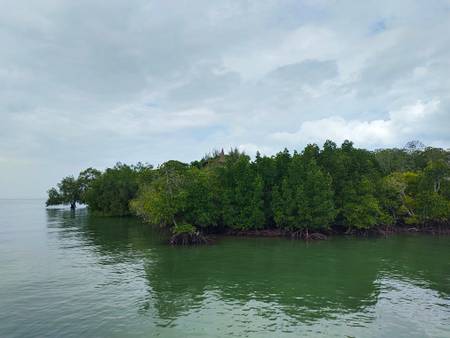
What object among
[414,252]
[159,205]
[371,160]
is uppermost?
[371,160]

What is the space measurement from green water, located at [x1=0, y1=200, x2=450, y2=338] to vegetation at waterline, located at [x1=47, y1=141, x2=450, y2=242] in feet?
26.0

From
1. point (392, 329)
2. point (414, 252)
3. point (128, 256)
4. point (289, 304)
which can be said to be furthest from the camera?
point (414, 252)

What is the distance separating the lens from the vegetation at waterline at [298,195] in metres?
49.5

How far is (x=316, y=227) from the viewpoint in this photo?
166 ft

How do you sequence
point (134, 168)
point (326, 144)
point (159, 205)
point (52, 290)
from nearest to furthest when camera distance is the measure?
point (52, 290) → point (159, 205) → point (326, 144) → point (134, 168)

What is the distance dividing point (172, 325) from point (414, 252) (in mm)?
33601

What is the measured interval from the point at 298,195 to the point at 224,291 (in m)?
28.3

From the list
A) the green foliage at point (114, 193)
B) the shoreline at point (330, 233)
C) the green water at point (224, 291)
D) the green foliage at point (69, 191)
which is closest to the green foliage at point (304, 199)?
the shoreline at point (330, 233)

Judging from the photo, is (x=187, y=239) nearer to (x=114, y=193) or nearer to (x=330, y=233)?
(x=330, y=233)

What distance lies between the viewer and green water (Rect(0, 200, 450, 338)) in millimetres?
18203

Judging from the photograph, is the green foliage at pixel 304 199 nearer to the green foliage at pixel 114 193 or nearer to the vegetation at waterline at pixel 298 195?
the vegetation at waterline at pixel 298 195

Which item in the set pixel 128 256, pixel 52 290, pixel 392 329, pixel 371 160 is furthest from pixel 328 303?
pixel 371 160

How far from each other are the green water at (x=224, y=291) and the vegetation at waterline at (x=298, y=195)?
7.93 m

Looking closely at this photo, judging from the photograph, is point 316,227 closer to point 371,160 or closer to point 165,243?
point 371,160
